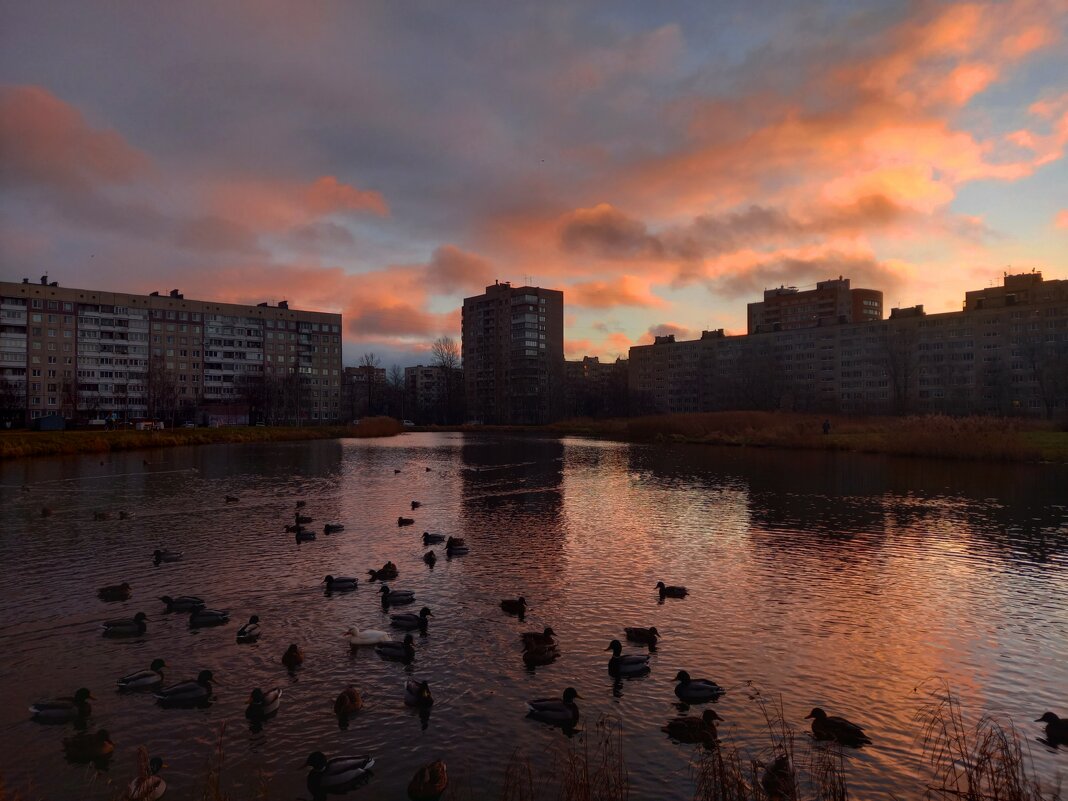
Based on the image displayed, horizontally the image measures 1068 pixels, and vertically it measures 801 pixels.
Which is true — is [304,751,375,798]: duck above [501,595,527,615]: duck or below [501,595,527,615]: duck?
below

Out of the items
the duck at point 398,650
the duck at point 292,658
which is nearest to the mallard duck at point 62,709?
the duck at point 292,658

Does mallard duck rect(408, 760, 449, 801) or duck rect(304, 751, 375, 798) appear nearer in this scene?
mallard duck rect(408, 760, 449, 801)

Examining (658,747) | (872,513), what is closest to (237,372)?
(872,513)

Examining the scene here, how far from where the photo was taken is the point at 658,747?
10359 millimetres

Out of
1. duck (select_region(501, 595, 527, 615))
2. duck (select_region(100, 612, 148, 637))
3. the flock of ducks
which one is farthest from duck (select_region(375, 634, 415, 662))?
duck (select_region(100, 612, 148, 637))

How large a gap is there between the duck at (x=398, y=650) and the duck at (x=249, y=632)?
2956 millimetres

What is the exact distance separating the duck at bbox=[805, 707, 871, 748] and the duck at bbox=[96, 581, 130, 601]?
57.3 feet

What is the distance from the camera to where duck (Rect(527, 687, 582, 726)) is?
11.0 m

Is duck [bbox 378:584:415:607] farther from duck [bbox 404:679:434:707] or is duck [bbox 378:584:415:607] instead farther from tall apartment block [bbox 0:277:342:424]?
tall apartment block [bbox 0:277:342:424]

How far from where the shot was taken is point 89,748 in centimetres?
994

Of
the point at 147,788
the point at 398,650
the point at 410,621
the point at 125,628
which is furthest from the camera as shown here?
the point at 410,621

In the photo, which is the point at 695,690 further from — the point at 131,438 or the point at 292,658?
the point at 131,438

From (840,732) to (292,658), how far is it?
1034 cm

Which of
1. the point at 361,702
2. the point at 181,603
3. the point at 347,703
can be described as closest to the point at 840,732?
the point at 361,702
